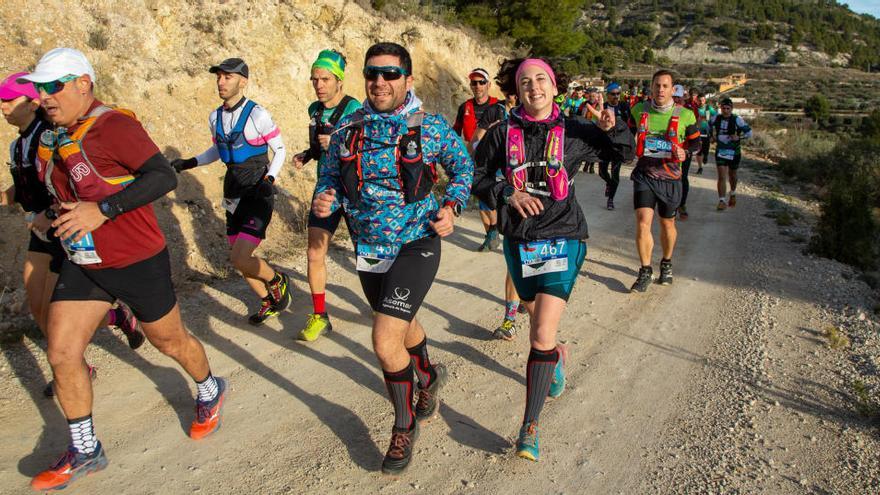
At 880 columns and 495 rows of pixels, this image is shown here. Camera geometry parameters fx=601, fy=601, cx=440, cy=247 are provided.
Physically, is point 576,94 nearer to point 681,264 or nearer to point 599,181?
point 599,181

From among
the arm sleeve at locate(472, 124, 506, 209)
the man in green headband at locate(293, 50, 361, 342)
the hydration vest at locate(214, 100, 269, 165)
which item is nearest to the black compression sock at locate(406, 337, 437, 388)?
the arm sleeve at locate(472, 124, 506, 209)

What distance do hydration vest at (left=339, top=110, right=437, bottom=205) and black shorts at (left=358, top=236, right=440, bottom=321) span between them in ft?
0.94

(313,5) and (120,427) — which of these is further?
(313,5)

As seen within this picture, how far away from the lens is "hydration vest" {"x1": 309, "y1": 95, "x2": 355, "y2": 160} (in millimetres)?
5004

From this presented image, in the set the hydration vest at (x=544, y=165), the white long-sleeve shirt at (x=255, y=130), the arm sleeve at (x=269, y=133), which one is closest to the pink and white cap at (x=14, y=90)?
the white long-sleeve shirt at (x=255, y=130)

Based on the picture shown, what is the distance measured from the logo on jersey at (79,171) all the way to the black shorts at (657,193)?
5.32 metres

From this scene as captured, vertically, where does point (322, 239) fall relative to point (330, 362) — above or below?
above

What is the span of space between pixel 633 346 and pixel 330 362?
2621 mm

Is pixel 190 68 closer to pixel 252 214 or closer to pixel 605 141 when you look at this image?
pixel 252 214

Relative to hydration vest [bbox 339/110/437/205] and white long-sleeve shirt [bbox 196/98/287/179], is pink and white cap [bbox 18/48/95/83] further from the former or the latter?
white long-sleeve shirt [bbox 196/98/287/179]

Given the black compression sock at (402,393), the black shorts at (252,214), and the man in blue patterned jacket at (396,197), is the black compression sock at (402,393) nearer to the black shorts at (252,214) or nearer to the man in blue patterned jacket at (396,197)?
the man in blue patterned jacket at (396,197)

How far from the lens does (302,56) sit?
1229cm

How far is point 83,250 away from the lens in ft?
10.4

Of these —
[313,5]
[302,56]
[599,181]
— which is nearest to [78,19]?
[302,56]
